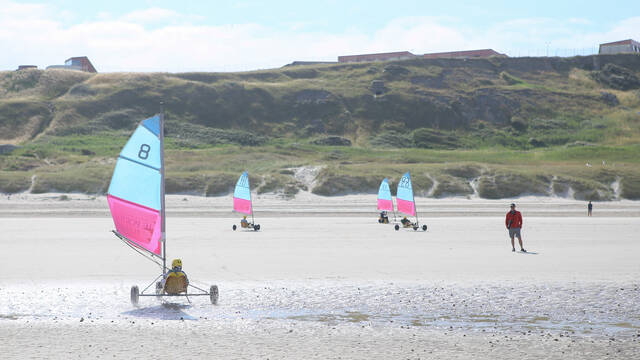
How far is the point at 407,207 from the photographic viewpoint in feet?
97.5

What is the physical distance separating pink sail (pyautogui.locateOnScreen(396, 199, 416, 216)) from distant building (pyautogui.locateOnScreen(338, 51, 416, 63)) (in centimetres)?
10647

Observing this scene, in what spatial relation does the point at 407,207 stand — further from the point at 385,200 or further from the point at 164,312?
the point at 164,312

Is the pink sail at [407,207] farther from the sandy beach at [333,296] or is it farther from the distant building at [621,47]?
the distant building at [621,47]

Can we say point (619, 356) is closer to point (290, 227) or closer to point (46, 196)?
point (290, 227)

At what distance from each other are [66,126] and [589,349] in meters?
87.7

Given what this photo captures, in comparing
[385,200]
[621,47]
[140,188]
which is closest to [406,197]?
[385,200]

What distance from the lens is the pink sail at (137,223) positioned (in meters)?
12.0

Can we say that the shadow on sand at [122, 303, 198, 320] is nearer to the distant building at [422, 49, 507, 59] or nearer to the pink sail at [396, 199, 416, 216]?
the pink sail at [396, 199, 416, 216]

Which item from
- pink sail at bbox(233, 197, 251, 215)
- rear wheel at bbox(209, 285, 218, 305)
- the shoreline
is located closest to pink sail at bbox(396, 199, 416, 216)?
the shoreline

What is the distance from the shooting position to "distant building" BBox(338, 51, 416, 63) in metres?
134

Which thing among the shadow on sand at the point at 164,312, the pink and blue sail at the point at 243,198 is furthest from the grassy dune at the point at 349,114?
the shadow on sand at the point at 164,312

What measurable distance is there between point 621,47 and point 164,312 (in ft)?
464

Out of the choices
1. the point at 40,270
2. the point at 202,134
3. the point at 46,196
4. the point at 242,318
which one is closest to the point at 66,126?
the point at 202,134

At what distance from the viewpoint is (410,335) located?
34.1 feet
